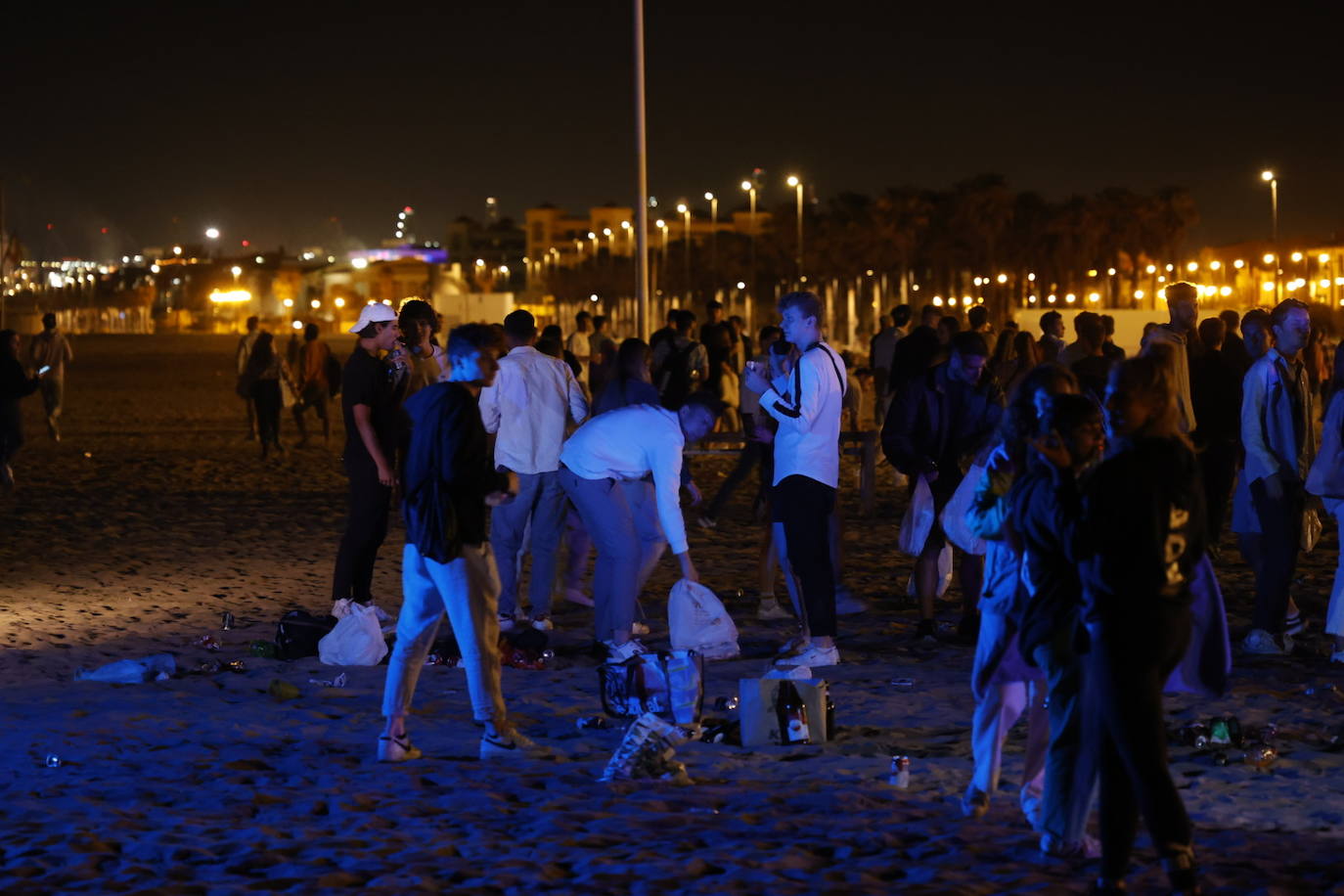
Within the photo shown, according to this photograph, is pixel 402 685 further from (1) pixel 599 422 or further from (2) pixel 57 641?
(2) pixel 57 641

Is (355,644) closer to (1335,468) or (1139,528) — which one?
(1335,468)

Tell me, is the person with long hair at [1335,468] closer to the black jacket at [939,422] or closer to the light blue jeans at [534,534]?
the black jacket at [939,422]

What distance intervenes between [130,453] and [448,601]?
1755cm

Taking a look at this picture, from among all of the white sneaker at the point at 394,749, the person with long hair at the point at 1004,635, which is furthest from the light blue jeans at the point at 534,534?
the person with long hair at the point at 1004,635

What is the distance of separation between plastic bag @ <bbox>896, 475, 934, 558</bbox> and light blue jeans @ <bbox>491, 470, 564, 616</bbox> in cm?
211

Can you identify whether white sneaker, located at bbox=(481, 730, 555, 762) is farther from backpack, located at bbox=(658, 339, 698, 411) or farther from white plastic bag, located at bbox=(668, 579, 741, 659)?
backpack, located at bbox=(658, 339, 698, 411)

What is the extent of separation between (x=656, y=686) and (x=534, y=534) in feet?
9.50

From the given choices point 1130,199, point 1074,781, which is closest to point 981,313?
point 1074,781

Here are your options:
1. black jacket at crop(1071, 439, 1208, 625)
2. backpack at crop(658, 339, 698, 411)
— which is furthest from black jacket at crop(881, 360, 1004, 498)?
backpack at crop(658, 339, 698, 411)

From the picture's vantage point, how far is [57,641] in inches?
403

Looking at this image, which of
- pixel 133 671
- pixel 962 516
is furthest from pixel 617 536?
pixel 133 671

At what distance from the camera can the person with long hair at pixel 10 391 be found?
17.4m

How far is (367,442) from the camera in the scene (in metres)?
10.2

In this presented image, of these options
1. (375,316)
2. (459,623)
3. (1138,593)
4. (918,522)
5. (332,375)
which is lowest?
(459,623)
